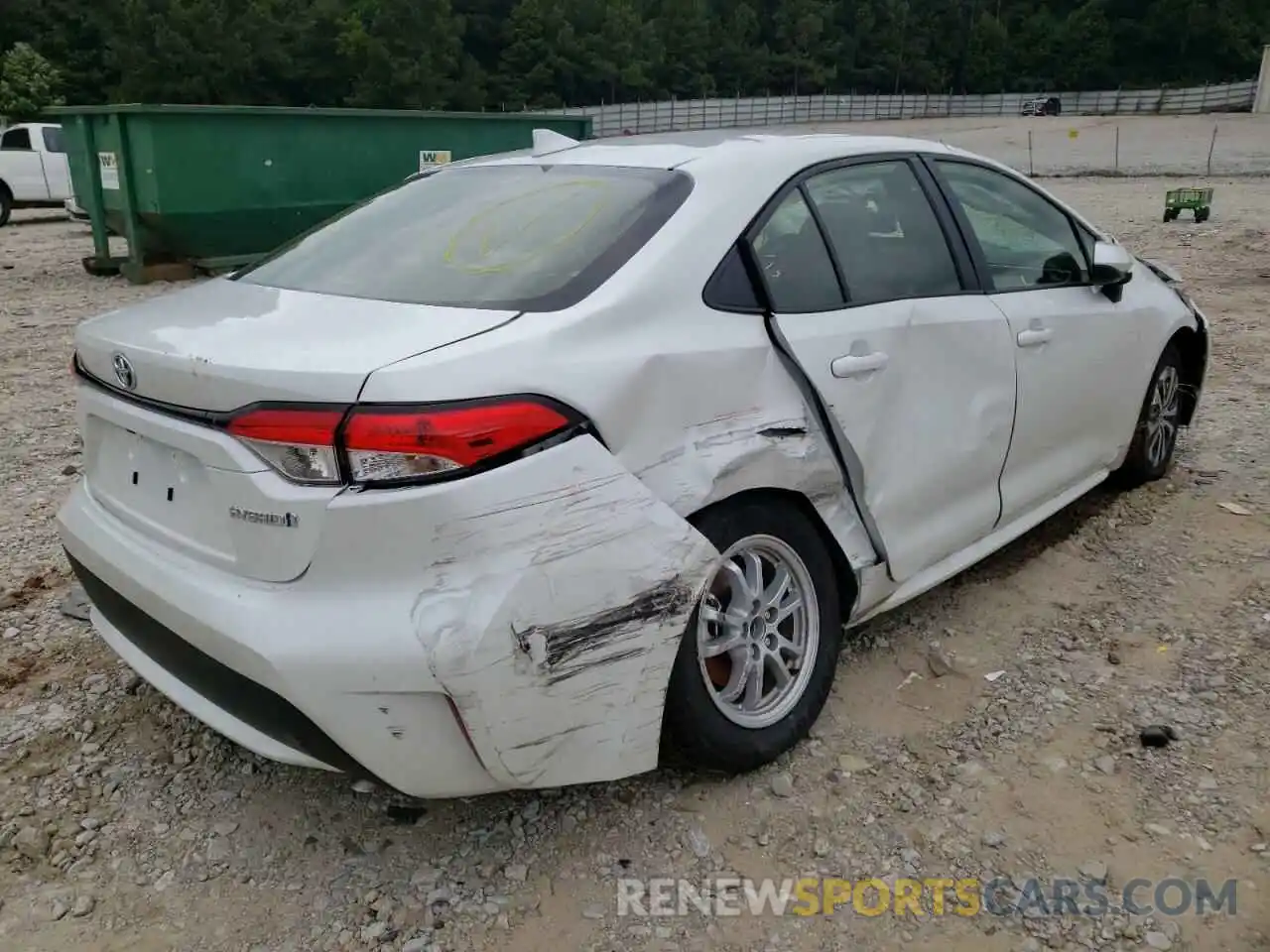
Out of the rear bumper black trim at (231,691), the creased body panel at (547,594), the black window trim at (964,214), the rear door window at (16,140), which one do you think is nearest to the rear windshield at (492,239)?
the creased body panel at (547,594)

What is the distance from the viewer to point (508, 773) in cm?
216

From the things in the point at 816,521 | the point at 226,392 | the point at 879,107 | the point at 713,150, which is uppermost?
the point at 713,150

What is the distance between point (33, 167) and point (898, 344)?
19.8 meters

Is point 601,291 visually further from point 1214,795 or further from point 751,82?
point 751,82

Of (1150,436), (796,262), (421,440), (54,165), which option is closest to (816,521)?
(796,262)

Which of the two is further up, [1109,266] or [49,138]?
[1109,266]

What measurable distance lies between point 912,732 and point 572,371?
150 cm

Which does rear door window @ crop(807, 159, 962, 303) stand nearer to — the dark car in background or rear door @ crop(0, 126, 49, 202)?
rear door @ crop(0, 126, 49, 202)

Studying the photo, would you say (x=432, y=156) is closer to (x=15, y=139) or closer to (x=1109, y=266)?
(x=1109, y=266)

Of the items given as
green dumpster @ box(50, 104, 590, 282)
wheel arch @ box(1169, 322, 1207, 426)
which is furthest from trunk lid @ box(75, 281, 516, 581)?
green dumpster @ box(50, 104, 590, 282)

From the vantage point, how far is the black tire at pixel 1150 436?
14.4ft

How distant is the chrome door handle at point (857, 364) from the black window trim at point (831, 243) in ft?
0.47

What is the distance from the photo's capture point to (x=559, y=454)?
210 centimetres

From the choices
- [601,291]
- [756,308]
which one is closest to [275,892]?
[601,291]
